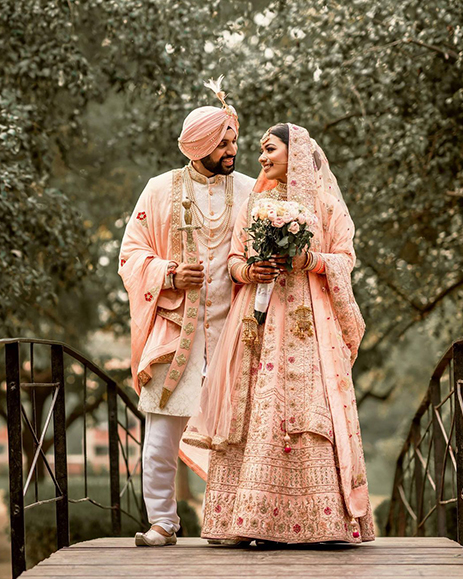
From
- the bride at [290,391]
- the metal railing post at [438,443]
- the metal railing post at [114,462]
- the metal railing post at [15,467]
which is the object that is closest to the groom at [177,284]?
the bride at [290,391]

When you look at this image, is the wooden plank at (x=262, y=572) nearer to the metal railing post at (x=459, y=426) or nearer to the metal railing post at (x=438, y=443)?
the metal railing post at (x=459, y=426)

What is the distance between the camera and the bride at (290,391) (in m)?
4.44

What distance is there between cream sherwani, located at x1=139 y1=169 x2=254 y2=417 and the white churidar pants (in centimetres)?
10

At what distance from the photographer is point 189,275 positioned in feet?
15.9

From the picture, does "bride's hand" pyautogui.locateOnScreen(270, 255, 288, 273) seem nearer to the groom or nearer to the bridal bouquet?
the bridal bouquet

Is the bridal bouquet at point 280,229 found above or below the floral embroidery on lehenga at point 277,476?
above

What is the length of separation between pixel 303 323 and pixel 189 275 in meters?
0.62

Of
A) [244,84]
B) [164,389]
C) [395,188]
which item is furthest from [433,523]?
[164,389]

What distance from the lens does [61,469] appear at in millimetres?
4988

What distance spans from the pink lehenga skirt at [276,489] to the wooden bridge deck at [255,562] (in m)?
0.09

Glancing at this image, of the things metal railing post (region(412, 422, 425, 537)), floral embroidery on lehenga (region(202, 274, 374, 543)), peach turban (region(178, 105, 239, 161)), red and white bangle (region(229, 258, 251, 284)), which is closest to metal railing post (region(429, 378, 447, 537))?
metal railing post (region(412, 422, 425, 537))

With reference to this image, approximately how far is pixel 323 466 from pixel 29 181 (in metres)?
3.91

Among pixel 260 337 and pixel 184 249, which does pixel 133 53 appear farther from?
pixel 260 337

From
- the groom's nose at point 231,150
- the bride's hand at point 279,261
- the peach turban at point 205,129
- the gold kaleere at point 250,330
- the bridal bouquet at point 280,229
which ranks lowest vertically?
the gold kaleere at point 250,330
